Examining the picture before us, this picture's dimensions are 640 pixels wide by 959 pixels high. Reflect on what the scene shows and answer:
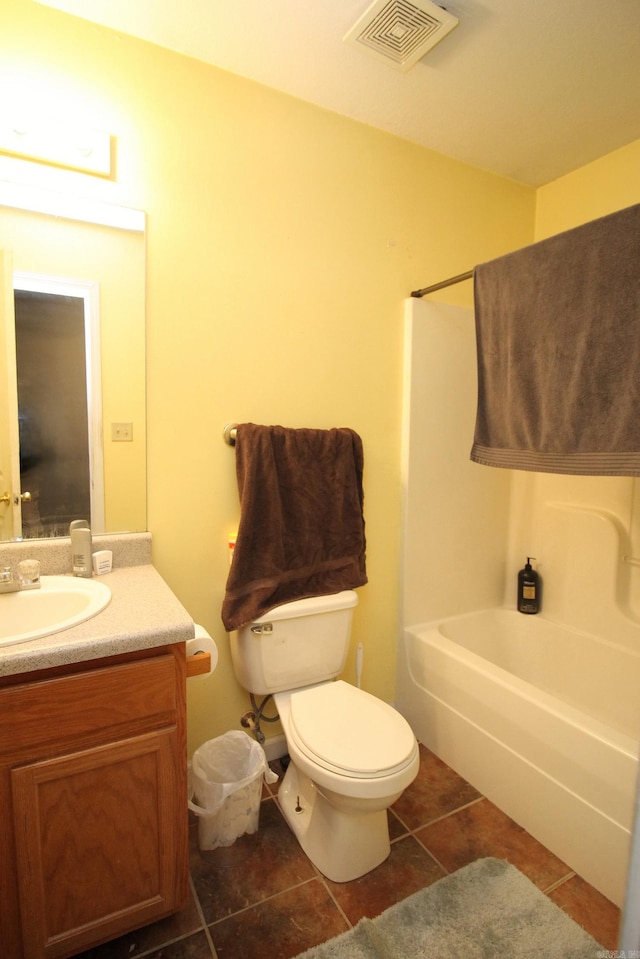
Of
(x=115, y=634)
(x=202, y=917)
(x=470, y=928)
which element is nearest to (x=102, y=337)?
(x=115, y=634)

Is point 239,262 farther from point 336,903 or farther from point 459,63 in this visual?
point 336,903

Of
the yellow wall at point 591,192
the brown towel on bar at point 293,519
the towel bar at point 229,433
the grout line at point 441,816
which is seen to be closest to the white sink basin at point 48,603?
the brown towel on bar at point 293,519

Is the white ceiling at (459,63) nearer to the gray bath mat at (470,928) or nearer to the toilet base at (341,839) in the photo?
the toilet base at (341,839)

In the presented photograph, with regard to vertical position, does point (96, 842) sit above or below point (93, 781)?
below

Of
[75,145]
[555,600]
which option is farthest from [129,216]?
[555,600]

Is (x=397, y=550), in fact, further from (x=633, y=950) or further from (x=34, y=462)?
(x=633, y=950)

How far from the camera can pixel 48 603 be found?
123 cm

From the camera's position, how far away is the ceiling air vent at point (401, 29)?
1270 millimetres

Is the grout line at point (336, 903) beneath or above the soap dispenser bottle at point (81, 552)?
beneath

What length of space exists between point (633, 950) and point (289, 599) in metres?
1.24

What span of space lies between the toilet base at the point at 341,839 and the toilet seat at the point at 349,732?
0.17 meters

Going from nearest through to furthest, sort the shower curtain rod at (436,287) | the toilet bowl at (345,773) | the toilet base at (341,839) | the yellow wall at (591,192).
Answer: the toilet bowl at (345,773)
the toilet base at (341,839)
the shower curtain rod at (436,287)
the yellow wall at (591,192)

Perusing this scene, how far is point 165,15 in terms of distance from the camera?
52.4 inches

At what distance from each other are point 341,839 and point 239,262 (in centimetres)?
181
